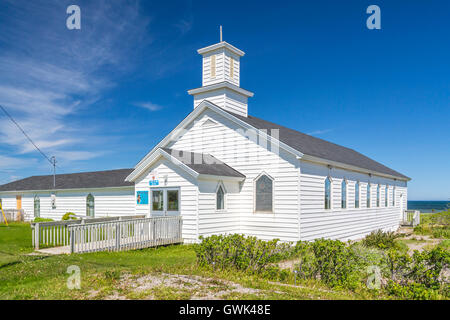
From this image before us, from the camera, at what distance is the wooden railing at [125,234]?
40.6 feet

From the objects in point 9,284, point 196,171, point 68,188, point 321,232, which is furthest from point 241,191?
point 68,188

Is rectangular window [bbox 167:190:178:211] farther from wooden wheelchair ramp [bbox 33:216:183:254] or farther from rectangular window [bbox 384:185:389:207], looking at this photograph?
rectangular window [bbox 384:185:389:207]

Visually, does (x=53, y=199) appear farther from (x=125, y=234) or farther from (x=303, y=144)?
(x=303, y=144)

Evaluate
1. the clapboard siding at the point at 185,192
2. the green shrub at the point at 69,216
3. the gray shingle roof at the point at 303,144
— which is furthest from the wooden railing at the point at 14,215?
the gray shingle roof at the point at 303,144

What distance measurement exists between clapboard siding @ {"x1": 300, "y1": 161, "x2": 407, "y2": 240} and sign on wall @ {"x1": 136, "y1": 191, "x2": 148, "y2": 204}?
22.9 ft

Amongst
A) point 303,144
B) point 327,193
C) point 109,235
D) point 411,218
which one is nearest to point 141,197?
point 109,235

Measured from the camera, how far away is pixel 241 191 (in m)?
16.3

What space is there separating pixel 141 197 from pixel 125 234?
3.23 metres

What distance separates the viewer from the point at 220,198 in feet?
51.2

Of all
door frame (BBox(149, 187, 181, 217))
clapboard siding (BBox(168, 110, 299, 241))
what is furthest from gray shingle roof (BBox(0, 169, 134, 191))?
clapboard siding (BBox(168, 110, 299, 241))

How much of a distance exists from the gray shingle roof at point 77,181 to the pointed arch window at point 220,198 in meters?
9.61

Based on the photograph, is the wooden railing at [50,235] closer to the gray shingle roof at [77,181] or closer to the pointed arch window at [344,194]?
the gray shingle roof at [77,181]
